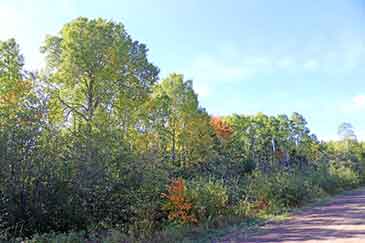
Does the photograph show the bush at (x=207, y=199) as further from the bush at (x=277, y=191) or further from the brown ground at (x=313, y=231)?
the bush at (x=277, y=191)

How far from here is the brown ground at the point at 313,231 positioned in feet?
25.3

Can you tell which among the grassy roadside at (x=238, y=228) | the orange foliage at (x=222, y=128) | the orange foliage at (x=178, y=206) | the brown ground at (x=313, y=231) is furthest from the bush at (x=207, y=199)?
the orange foliage at (x=222, y=128)

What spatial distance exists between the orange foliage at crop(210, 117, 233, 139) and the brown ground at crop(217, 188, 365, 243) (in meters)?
26.8

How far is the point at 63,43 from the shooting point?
20.9m

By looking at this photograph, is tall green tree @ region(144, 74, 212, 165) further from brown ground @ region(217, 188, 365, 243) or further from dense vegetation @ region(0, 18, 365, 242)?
brown ground @ region(217, 188, 365, 243)

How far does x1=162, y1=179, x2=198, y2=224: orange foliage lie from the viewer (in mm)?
9969

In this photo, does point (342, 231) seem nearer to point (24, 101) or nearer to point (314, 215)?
point (314, 215)

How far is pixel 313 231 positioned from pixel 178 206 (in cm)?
331

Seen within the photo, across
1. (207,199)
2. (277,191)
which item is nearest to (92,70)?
(277,191)

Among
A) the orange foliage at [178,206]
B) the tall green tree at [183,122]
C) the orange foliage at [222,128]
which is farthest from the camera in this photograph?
the orange foliage at [222,128]

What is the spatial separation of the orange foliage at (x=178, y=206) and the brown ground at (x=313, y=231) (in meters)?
1.46

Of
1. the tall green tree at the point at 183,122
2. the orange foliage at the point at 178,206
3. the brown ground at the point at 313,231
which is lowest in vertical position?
the brown ground at the point at 313,231

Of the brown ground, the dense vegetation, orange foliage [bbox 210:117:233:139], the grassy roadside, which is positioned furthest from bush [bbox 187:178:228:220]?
orange foliage [bbox 210:117:233:139]

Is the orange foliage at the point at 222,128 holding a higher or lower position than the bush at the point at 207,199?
higher
